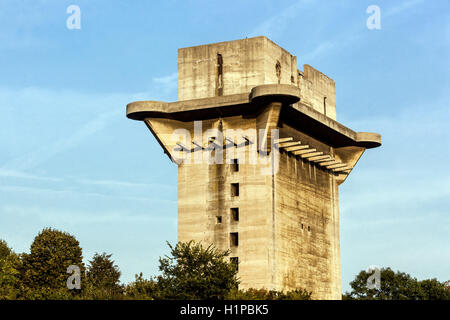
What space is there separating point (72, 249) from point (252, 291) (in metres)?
24.1

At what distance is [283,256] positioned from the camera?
64.1m

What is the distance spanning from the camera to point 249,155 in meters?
64.6

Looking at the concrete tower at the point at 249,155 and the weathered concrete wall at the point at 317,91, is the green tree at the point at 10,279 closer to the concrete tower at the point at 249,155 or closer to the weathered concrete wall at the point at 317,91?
the concrete tower at the point at 249,155

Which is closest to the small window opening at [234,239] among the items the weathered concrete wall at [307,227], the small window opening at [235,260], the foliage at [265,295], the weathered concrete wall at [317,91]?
the small window opening at [235,260]

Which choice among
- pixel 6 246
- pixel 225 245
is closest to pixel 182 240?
pixel 225 245

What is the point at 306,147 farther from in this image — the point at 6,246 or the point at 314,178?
the point at 6,246

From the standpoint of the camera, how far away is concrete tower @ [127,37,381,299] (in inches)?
2478

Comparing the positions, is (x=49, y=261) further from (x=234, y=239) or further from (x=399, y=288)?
(x=399, y=288)

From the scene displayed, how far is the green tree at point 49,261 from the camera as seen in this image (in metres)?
75.1

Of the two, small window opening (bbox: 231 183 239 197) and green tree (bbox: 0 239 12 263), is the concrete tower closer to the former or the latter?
small window opening (bbox: 231 183 239 197)

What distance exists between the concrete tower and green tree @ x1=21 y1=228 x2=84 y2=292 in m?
14.8

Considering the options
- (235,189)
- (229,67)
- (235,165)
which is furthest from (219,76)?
(235,189)

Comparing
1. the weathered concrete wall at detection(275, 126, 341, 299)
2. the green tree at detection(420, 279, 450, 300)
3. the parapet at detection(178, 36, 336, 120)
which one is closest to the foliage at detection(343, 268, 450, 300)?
the green tree at detection(420, 279, 450, 300)
